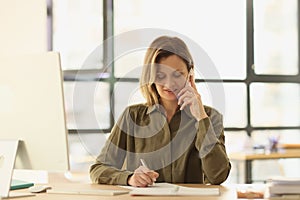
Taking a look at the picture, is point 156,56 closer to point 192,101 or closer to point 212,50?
point 192,101

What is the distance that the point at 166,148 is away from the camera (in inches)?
94.1

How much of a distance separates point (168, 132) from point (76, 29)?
8.15 feet

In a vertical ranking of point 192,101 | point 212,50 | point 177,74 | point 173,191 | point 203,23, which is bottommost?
point 173,191

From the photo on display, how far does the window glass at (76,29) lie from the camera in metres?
4.65

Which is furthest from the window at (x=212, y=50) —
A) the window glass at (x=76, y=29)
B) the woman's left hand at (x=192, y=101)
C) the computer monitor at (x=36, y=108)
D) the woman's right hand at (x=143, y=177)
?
the computer monitor at (x=36, y=108)

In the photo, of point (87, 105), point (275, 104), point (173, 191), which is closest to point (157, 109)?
point (173, 191)

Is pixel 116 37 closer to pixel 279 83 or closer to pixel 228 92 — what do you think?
pixel 228 92

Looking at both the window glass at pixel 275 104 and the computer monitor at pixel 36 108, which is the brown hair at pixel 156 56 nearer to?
the computer monitor at pixel 36 108

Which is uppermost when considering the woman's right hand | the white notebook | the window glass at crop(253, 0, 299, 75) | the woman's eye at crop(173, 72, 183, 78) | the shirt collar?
the window glass at crop(253, 0, 299, 75)

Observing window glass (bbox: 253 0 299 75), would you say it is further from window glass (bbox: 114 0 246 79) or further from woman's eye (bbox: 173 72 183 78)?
woman's eye (bbox: 173 72 183 78)

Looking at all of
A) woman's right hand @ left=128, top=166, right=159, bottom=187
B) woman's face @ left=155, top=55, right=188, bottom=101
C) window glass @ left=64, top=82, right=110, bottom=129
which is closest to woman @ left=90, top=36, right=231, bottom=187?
woman's face @ left=155, top=55, right=188, bottom=101

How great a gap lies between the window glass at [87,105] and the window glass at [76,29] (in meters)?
0.21

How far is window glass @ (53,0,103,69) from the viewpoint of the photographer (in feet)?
15.3

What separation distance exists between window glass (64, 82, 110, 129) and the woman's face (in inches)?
37.4
